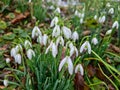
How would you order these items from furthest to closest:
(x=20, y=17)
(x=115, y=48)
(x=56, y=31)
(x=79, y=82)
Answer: (x=20, y=17), (x=115, y=48), (x=79, y=82), (x=56, y=31)

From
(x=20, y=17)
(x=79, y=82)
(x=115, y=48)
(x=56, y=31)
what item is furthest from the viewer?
(x=20, y=17)

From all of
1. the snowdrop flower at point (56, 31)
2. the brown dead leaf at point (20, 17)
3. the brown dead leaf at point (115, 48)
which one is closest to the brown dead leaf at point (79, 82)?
the snowdrop flower at point (56, 31)

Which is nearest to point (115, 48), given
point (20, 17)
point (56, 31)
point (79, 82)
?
point (79, 82)

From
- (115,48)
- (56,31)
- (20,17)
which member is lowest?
(115,48)

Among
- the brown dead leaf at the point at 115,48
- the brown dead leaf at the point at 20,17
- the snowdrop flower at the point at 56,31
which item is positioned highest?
the snowdrop flower at the point at 56,31

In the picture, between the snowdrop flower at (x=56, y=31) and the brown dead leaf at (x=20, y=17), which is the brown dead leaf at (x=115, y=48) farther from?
the snowdrop flower at (x=56, y=31)

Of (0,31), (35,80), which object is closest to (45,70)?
(35,80)

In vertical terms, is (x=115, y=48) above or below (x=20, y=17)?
below

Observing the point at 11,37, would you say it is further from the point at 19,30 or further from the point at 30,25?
the point at 30,25

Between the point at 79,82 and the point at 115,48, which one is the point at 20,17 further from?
the point at 79,82

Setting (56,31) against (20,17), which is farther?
(20,17)

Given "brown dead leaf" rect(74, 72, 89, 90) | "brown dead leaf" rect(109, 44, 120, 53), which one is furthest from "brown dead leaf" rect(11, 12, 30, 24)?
"brown dead leaf" rect(74, 72, 89, 90)
